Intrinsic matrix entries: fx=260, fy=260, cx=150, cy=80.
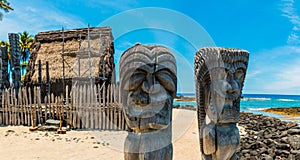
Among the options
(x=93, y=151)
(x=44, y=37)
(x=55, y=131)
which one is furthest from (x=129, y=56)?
(x=44, y=37)

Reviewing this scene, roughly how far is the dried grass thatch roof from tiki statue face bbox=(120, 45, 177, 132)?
1555 centimetres

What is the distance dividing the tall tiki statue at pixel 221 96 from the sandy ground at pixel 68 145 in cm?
280

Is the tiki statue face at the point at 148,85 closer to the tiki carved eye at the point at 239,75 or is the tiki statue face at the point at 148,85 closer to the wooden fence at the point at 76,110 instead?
the tiki carved eye at the point at 239,75

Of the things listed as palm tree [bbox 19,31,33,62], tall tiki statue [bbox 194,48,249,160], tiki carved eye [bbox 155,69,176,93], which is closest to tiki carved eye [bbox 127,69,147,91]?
tiki carved eye [bbox 155,69,176,93]

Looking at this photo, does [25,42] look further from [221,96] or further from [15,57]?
[221,96]

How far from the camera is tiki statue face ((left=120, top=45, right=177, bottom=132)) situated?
265 cm

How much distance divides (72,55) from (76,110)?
416 inches

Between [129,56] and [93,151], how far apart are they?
20.3 ft

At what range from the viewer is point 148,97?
264 centimetres

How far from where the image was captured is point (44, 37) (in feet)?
75.6

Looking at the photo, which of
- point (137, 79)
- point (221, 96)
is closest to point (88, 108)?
point (221, 96)

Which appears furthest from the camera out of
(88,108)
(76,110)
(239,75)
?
(76,110)

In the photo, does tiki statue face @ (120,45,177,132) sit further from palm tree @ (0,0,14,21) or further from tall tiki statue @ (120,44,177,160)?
palm tree @ (0,0,14,21)

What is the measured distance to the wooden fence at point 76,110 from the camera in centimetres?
1098
